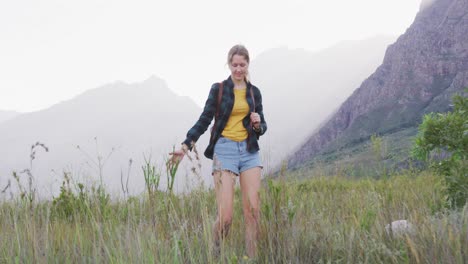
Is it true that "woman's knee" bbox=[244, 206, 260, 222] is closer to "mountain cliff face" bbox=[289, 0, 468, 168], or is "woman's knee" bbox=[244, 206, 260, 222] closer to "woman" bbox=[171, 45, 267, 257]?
"woman" bbox=[171, 45, 267, 257]

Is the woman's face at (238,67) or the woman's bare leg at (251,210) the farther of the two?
the woman's face at (238,67)

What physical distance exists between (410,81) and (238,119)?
7047 inches

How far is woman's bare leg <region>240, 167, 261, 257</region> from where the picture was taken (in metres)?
2.61

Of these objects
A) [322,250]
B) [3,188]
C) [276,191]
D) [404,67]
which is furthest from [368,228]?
[404,67]

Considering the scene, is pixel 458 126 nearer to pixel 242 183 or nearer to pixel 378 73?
pixel 242 183

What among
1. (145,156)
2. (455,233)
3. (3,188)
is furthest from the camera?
(3,188)

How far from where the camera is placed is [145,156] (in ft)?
8.42

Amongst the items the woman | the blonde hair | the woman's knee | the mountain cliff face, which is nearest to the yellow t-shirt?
the woman

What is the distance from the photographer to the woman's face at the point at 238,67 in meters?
3.83

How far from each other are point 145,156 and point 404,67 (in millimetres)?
189665

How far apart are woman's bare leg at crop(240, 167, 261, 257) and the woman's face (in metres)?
0.93

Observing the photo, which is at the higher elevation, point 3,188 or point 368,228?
point 3,188

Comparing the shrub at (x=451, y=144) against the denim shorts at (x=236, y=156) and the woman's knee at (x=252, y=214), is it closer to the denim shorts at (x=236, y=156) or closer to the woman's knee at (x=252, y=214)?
the denim shorts at (x=236, y=156)

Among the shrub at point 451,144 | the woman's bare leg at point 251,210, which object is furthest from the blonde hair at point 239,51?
the shrub at point 451,144
